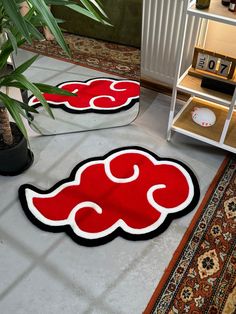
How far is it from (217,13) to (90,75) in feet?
3.35

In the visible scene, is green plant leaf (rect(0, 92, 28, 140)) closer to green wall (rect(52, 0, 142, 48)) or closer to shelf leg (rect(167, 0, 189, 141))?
green wall (rect(52, 0, 142, 48))

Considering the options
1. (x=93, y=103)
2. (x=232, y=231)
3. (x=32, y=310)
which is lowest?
(x=32, y=310)

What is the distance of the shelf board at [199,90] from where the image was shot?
184cm

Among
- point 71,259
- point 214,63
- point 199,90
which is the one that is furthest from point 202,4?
point 71,259

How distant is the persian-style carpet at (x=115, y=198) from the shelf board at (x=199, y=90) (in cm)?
42

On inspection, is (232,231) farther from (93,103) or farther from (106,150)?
(93,103)

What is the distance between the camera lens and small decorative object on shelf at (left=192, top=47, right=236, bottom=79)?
1805mm

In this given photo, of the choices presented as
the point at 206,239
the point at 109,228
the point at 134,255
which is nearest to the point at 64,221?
the point at 109,228

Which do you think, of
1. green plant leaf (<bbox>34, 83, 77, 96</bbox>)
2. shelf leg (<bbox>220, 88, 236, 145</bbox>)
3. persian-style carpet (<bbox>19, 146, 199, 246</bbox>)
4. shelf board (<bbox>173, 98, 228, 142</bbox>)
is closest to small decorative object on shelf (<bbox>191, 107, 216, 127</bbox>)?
shelf board (<bbox>173, 98, 228, 142</bbox>)

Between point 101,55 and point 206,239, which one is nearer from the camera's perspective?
point 206,239

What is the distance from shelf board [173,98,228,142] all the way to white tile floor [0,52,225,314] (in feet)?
0.39

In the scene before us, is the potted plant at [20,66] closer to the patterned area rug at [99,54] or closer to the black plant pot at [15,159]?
the black plant pot at [15,159]

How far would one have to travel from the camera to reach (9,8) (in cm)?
109

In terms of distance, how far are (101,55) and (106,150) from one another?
661mm
